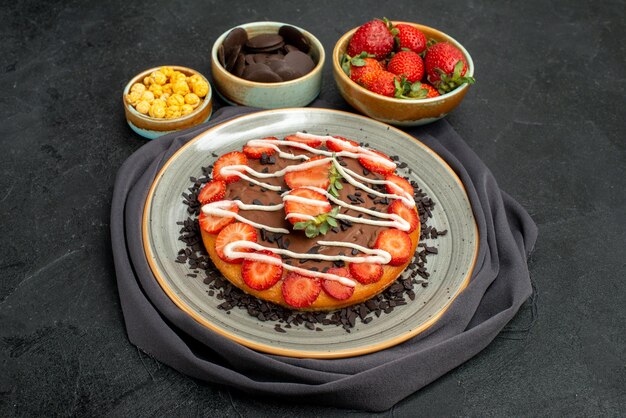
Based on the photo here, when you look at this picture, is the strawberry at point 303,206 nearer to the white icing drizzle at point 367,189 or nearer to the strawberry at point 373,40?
the white icing drizzle at point 367,189

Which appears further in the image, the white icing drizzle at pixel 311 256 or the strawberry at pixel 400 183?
the strawberry at pixel 400 183

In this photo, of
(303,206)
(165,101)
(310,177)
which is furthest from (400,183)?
(165,101)

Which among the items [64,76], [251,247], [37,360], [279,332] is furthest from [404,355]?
[64,76]

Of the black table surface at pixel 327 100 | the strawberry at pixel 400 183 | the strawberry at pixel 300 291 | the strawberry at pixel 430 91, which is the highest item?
the strawberry at pixel 430 91

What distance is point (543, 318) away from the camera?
2701 millimetres

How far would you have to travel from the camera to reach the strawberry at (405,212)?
107 inches

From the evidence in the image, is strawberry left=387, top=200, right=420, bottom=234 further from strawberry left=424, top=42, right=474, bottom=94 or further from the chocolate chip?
strawberry left=424, top=42, right=474, bottom=94

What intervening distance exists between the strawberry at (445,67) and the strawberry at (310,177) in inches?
36.7

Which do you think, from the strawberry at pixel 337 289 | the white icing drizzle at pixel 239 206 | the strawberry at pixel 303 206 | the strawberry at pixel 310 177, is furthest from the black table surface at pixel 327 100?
the strawberry at pixel 310 177

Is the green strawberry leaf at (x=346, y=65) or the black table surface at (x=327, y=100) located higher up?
the green strawberry leaf at (x=346, y=65)

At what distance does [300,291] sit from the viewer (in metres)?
2.43

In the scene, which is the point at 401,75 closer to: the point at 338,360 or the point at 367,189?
the point at 367,189

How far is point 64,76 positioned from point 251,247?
195 centimetres

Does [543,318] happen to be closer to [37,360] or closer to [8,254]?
[37,360]
